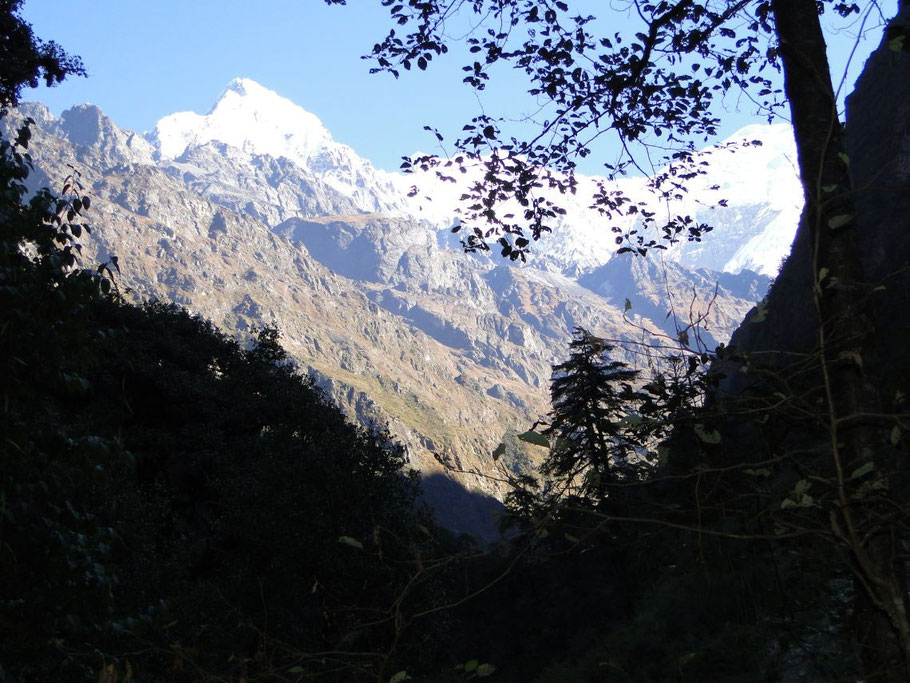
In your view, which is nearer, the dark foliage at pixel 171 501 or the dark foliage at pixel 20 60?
the dark foliage at pixel 171 501

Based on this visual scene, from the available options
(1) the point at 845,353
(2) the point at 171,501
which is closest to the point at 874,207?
(2) the point at 171,501

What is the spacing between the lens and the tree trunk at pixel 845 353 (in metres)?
2.79

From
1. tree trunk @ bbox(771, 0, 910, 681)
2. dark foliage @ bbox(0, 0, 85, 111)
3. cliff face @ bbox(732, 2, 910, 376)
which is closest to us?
tree trunk @ bbox(771, 0, 910, 681)

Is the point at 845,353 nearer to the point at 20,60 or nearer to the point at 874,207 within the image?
the point at 20,60

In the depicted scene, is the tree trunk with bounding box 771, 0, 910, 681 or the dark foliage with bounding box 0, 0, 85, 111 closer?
the tree trunk with bounding box 771, 0, 910, 681

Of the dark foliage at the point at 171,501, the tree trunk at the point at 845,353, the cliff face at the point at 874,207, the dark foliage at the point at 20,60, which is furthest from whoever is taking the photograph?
the cliff face at the point at 874,207

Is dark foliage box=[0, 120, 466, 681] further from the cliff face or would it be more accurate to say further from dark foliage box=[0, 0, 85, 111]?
the cliff face

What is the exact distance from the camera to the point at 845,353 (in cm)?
334

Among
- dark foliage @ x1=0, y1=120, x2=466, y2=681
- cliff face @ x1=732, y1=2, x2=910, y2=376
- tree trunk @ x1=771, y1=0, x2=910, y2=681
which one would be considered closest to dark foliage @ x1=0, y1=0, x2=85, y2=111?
dark foliage @ x1=0, y1=120, x2=466, y2=681

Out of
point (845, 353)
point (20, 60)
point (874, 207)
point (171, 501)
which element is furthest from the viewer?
point (874, 207)

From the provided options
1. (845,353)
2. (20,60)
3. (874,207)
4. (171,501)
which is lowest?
(845,353)

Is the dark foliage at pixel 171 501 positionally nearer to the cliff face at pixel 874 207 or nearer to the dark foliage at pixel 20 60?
the dark foliage at pixel 20 60

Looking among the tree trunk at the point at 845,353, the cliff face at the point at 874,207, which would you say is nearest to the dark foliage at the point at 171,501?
the tree trunk at the point at 845,353

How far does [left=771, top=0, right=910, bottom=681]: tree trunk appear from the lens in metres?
2.79
